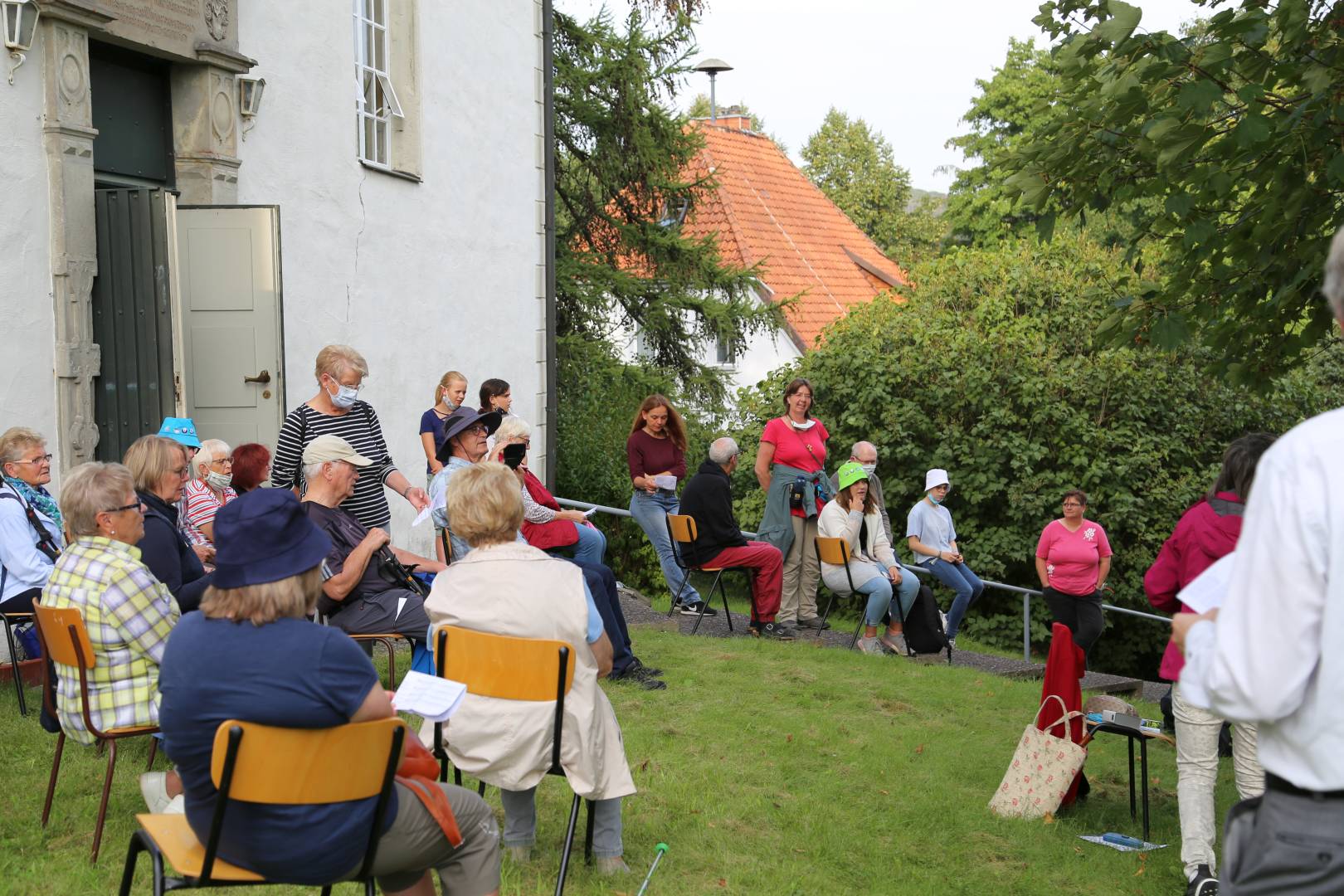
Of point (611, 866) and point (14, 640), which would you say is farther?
point (14, 640)

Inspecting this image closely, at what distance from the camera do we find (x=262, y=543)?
3377 millimetres

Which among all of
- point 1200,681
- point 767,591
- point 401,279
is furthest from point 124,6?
point 1200,681

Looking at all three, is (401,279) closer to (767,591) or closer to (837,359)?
(767,591)

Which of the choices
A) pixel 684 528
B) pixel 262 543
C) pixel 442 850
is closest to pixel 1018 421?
pixel 684 528

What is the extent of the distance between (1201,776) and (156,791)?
12.6ft

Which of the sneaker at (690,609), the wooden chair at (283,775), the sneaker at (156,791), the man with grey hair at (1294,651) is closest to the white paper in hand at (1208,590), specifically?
the man with grey hair at (1294,651)

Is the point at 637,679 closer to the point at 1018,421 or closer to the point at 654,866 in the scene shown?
the point at 654,866

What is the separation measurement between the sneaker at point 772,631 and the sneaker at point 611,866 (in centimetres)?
574

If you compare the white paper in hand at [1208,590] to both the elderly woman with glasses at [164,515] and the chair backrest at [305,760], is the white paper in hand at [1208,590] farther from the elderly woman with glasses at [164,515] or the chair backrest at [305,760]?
the elderly woman with glasses at [164,515]

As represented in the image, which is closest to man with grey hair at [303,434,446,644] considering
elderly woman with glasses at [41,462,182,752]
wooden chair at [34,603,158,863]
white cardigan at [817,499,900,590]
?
elderly woman with glasses at [41,462,182,752]

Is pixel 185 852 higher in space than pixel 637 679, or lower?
higher

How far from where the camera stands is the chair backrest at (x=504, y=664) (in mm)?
4375

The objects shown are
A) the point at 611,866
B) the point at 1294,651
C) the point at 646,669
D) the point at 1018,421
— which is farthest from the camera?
the point at 1018,421

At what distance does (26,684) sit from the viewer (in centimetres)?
741
